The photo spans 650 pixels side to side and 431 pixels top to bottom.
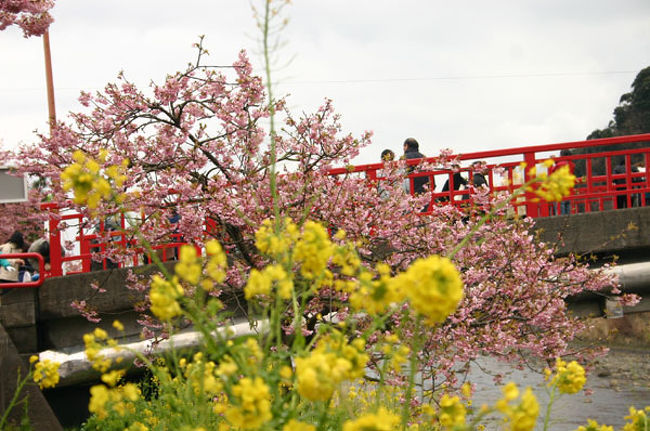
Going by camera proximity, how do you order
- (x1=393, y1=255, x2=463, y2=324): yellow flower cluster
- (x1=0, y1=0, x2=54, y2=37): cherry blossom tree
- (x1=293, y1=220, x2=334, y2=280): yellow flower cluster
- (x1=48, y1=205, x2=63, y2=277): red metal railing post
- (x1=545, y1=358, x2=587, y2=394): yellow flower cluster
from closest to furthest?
(x1=393, y1=255, x2=463, y2=324): yellow flower cluster → (x1=293, y1=220, x2=334, y2=280): yellow flower cluster → (x1=545, y1=358, x2=587, y2=394): yellow flower cluster → (x1=48, y1=205, x2=63, y2=277): red metal railing post → (x1=0, y1=0, x2=54, y2=37): cherry blossom tree

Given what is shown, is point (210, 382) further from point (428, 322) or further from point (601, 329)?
point (601, 329)

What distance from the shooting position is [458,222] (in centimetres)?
800

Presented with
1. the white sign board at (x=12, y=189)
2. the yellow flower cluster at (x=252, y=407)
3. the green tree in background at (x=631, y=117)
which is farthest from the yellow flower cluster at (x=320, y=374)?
the green tree in background at (x=631, y=117)

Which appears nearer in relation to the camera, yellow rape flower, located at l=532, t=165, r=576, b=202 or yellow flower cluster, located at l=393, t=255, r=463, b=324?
yellow flower cluster, located at l=393, t=255, r=463, b=324

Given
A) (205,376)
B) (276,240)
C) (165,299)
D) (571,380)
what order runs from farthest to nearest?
(571,380) → (205,376) → (276,240) → (165,299)

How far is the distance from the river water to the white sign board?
24.7 ft

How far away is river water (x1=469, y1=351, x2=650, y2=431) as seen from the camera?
13.6 m

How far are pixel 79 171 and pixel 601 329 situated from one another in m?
26.0

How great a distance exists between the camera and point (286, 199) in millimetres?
7426

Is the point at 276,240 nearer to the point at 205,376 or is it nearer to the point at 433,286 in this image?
the point at 205,376

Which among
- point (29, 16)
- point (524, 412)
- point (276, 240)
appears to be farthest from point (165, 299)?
point (29, 16)

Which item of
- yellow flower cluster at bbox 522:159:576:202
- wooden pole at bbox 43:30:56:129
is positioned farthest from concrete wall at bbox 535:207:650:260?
wooden pole at bbox 43:30:56:129

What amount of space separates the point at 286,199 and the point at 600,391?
1270 centimetres

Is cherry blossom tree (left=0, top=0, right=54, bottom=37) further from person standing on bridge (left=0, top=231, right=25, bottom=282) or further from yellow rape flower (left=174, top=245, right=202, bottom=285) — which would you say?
yellow rape flower (left=174, top=245, right=202, bottom=285)
